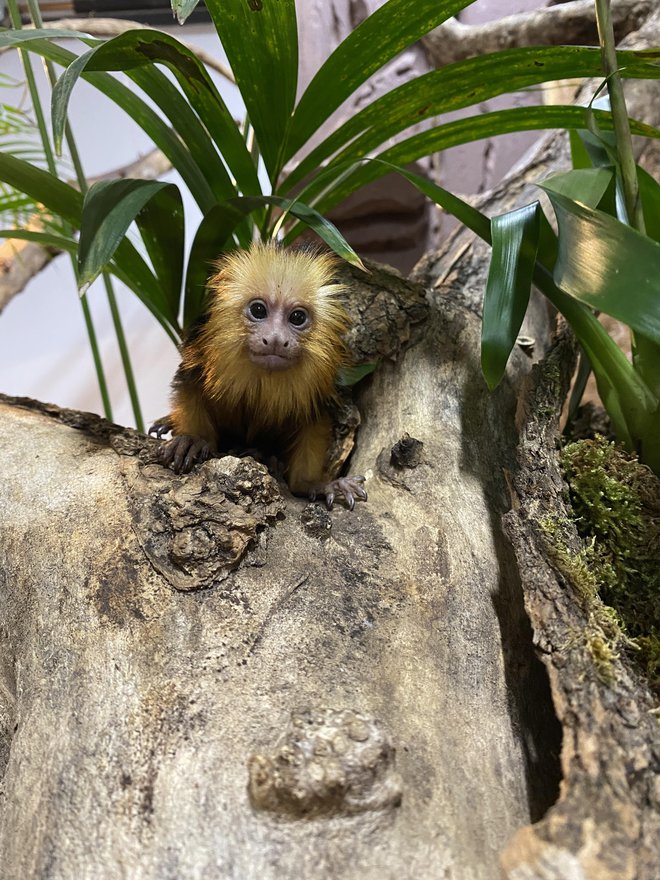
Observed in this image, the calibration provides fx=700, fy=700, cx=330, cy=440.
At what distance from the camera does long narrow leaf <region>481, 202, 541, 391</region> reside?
4.94 ft

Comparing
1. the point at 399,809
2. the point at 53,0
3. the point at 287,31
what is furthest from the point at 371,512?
the point at 53,0

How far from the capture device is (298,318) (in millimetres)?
1882

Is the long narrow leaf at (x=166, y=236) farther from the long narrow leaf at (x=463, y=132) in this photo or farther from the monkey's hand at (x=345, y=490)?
the monkey's hand at (x=345, y=490)

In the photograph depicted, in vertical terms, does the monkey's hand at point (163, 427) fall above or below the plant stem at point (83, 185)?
below

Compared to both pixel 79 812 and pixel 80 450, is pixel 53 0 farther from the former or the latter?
pixel 79 812

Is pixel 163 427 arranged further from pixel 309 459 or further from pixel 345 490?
pixel 345 490

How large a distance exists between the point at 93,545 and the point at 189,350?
664mm

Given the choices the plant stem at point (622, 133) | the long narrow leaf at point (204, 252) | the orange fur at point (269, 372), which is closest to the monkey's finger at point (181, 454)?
the orange fur at point (269, 372)

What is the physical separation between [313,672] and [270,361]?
2.71 ft

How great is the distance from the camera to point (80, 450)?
1.73 m

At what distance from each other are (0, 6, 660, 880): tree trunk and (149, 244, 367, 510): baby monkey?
6.3 inches

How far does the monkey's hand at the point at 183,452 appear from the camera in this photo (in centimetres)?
171

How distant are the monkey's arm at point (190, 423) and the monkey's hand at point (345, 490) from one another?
0.32m

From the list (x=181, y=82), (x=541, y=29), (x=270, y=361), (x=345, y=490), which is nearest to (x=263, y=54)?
Result: (x=181, y=82)
